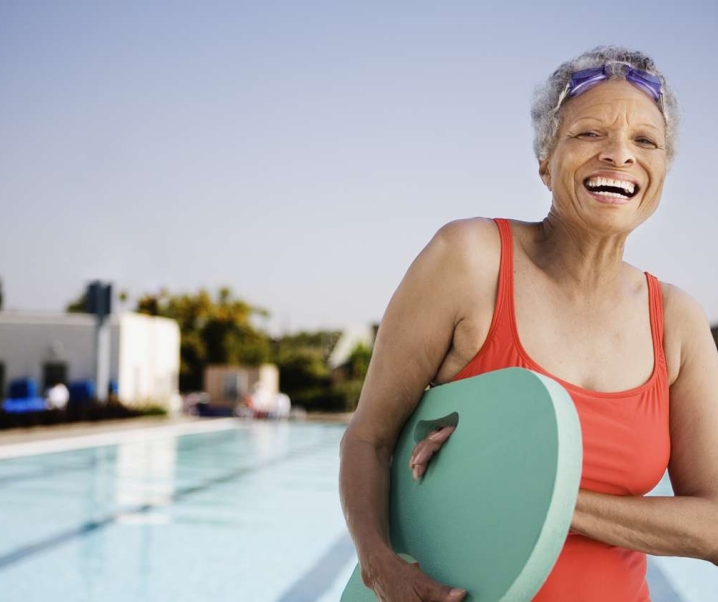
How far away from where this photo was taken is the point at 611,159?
1.31 metres

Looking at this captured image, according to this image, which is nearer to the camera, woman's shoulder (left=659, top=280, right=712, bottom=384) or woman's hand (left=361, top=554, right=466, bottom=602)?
woman's hand (left=361, top=554, right=466, bottom=602)

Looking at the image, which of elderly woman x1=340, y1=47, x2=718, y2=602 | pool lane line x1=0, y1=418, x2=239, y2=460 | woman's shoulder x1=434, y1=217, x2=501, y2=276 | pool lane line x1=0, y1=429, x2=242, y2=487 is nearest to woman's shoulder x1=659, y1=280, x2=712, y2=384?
elderly woman x1=340, y1=47, x2=718, y2=602

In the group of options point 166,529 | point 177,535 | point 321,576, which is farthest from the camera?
point 166,529

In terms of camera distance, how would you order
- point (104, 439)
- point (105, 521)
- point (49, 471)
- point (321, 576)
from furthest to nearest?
point (104, 439) → point (49, 471) → point (105, 521) → point (321, 576)

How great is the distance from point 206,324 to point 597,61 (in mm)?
37942

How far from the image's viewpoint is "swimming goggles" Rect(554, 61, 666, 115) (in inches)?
54.5

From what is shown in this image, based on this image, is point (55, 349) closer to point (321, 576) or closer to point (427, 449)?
point (321, 576)

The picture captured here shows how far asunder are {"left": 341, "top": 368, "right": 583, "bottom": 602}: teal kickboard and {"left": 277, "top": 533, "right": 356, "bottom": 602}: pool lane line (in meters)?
4.41

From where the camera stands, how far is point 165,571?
5.82 meters

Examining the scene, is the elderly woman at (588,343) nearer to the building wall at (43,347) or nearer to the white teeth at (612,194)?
the white teeth at (612,194)

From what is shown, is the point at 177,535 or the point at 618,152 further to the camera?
the point at 177,535

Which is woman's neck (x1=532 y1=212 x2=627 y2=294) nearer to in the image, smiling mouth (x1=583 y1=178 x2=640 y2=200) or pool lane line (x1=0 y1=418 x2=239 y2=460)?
smiling mouth (x1=583 y1=178 x2=640 y2=200)

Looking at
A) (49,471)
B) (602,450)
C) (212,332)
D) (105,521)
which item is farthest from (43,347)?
(602,450)

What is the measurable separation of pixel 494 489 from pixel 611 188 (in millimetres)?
572
